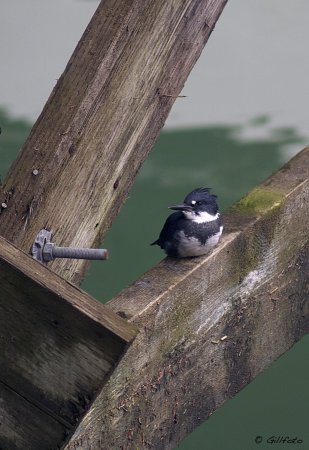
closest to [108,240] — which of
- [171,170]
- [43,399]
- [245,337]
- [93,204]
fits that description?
[171,170]

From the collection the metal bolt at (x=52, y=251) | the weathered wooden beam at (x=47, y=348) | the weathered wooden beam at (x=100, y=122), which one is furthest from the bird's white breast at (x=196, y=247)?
the weathered wooden beam at (x=47, y=348)

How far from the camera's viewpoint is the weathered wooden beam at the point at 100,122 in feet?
8.14

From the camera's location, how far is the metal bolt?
2.20m

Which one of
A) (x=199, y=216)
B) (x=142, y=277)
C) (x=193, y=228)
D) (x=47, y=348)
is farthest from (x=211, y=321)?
(x=199, y=216)

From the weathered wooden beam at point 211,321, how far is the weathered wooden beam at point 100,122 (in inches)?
8.5

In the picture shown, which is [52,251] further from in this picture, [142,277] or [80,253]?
[142,277]

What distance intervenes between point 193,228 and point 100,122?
3.22 feet

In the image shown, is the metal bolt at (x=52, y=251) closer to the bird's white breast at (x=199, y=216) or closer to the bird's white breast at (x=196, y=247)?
the bird's white breast at (x=196, y=247)

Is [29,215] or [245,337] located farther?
[245,337]

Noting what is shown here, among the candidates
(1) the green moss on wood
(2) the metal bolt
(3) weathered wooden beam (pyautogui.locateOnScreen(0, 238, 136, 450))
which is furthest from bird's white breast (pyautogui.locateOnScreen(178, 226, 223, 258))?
(3) weathered wooden beam (pyautogui.locateOnScreen(0, 238, 136, 450))

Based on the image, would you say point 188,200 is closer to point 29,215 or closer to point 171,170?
point 171,170

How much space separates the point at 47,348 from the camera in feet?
6.23

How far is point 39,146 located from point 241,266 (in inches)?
27.3

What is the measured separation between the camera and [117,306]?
251cm
